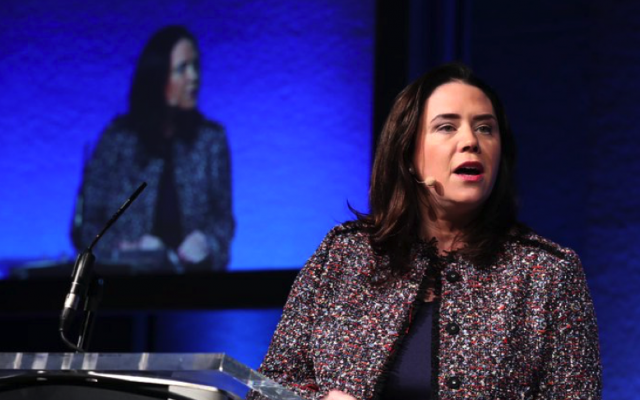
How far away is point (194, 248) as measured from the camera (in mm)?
3365

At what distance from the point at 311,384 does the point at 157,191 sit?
5.33 ft

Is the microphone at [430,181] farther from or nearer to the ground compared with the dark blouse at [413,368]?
farther from the ground

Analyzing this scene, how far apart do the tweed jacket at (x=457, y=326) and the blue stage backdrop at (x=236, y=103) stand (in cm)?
121

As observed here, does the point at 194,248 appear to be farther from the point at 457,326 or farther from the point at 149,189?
the point at 457,326

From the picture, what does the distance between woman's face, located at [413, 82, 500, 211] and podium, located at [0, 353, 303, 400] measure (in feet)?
3.25

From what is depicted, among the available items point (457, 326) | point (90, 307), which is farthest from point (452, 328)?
point (90, 307)

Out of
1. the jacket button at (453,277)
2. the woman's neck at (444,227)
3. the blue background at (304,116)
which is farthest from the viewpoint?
the blue background at (304,116)

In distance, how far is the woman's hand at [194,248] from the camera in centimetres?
336

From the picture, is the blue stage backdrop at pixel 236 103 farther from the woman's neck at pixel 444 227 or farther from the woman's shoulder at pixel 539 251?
the woman's shoulder at pixel 539 251

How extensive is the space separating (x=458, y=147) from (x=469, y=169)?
0.18ft

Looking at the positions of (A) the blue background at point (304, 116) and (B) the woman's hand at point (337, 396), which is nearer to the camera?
(B) the woman's hand at point (337, 396)

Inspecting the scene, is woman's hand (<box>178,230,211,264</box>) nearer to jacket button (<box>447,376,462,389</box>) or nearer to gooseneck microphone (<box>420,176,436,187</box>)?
gooseneck microphone (<box>420,176,436,187</box>)

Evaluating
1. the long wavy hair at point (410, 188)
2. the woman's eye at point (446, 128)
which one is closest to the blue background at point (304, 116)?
the long wavy hair at point (410, 188)

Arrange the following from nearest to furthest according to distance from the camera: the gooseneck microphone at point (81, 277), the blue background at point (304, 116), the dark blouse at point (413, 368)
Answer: the gooseneck microphone at point (81, 277) → the dark blouse at point (413, 368) → the blue background at point (304, 116)
